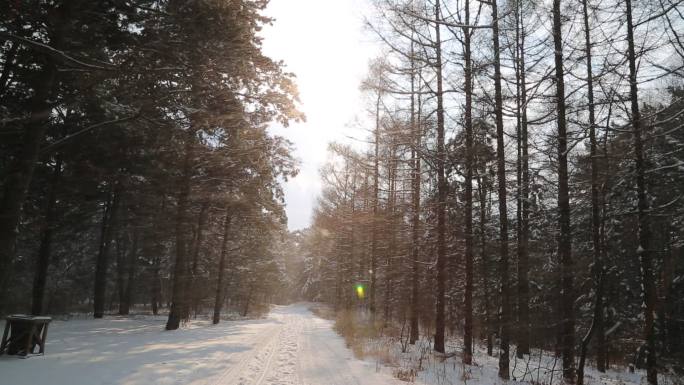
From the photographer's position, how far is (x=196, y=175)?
1722cm

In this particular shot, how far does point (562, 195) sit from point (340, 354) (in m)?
7.40

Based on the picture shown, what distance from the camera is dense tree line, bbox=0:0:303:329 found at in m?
8.32

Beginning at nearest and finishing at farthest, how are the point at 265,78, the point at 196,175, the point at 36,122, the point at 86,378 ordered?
the point at 86,378 < the point at 36,122 < the point at 265,78 < the point at 196,175

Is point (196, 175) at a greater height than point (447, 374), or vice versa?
point (196, 175)

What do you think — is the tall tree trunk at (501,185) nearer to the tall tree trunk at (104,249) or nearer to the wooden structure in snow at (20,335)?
the wooden structure in snow at (20,335)

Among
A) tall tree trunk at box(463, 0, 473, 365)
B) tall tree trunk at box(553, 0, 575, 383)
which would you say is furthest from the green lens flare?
tall tree trunk at box(553, 0, 575, 383)

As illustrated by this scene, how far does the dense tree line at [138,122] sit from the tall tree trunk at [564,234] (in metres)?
6.34

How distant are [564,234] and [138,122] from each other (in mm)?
10785

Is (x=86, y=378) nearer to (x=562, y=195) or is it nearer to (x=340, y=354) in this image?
(x=340, y=354)

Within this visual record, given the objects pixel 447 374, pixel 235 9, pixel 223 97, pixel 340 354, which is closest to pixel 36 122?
pixel 223 97

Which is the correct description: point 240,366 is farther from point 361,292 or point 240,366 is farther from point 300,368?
point 361,292

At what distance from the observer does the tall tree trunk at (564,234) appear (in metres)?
8.67

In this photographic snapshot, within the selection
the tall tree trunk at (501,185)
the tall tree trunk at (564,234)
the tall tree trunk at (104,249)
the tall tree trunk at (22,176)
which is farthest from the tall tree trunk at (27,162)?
the tall tree trunk at (104,249)

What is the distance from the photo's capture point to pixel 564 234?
909 cm
